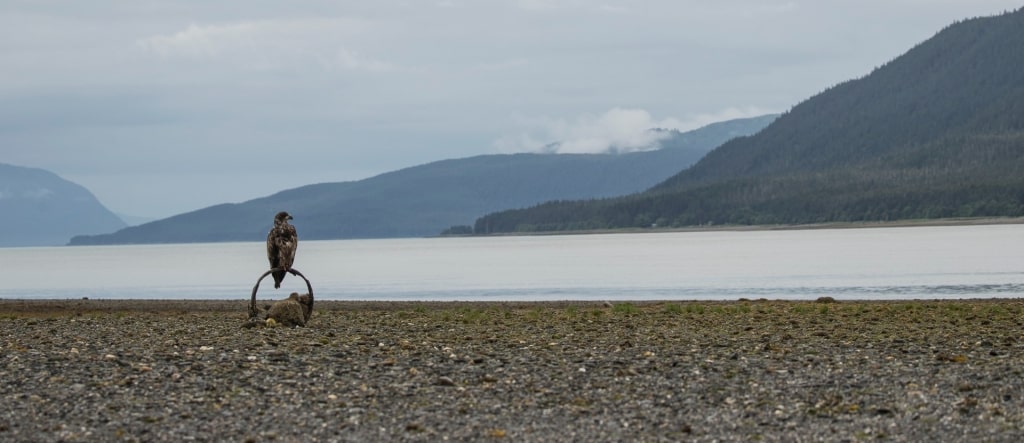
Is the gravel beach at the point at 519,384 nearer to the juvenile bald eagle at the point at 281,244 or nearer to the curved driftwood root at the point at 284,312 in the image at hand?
the curved driftwood root at the point at 284,312

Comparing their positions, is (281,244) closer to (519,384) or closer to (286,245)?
(286,245)

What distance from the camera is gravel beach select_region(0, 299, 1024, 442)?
14203 millimetres

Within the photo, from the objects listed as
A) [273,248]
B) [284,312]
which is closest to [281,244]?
[273,248]

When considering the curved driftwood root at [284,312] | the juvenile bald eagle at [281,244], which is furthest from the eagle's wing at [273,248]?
the curved driftwood root at [284,312]

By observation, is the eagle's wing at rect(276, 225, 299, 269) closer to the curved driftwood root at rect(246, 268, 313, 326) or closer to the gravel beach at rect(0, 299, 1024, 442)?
the curved driftwood root at rect(246, 268, 313, 326)

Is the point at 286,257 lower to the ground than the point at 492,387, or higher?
higher

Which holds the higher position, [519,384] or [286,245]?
[286,245]

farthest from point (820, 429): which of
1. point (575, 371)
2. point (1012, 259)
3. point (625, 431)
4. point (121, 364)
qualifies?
point (1012, 259)

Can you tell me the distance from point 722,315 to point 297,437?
690 inches

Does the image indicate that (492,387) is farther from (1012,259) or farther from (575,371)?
(1012,259)

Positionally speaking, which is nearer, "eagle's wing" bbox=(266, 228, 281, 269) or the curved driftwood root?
"eagle's wing" bbox=(266, 228, 281, 269)

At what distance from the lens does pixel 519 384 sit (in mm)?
16984

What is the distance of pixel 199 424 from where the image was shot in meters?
14.6

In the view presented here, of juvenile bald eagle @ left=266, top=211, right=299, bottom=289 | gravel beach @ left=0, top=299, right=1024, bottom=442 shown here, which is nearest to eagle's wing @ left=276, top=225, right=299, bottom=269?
juvenile bald eagle @ left=266, top=211, right=299, bottom=289
